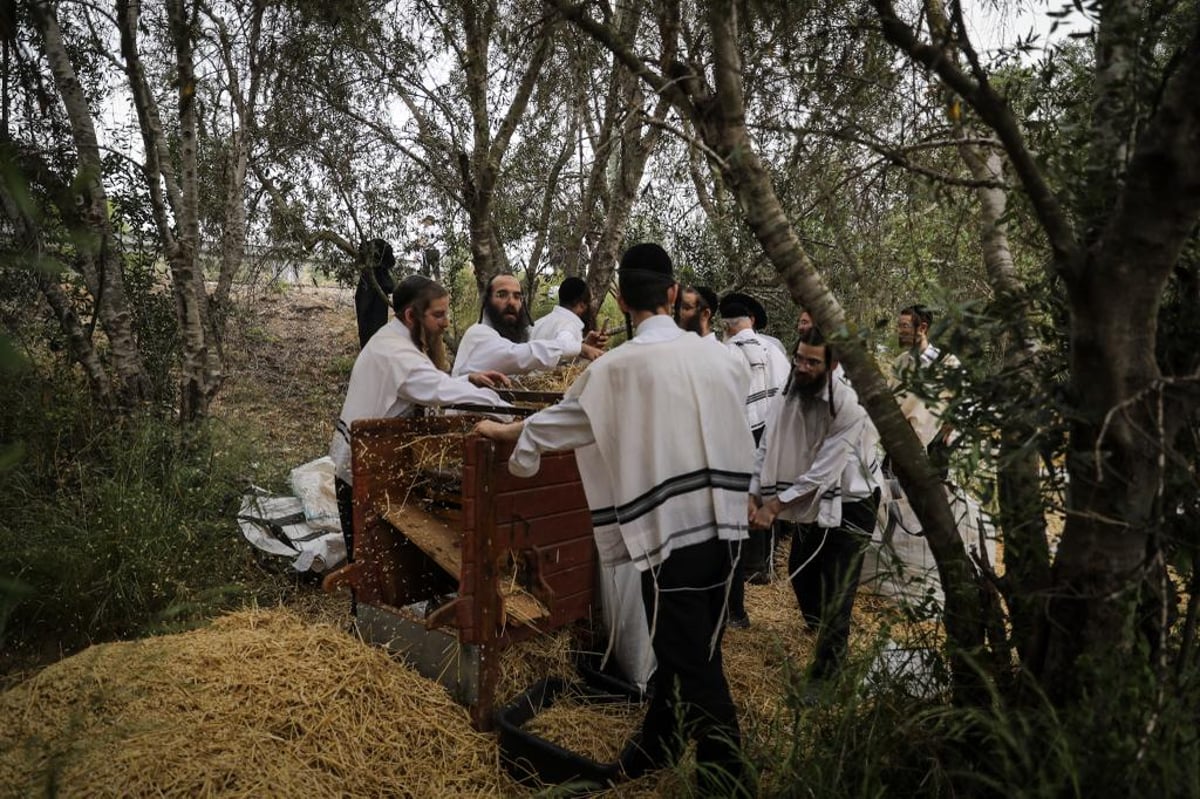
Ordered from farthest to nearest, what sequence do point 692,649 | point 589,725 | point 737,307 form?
1. point 737,307
2. point 589,725
3. point 692,649

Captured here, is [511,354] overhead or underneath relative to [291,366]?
overhead

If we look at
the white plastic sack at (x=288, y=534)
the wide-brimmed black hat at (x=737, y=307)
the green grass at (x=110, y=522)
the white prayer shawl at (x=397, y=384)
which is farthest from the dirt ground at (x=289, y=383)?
the wide-brimmed black hat at (x=737, y=307)

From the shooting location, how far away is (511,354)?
Answer: 5.71 metres

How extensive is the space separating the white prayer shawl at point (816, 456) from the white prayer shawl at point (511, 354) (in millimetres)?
1734

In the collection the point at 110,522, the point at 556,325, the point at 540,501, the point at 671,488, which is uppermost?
the point at 556,325

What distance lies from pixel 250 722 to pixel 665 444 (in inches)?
75.3

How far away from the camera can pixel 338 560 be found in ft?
18.4

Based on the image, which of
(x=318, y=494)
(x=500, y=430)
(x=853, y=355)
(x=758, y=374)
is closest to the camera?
(x=853, y=355)

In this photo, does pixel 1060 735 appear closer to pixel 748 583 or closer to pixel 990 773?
pixel 990 773

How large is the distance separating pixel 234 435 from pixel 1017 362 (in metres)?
6.10

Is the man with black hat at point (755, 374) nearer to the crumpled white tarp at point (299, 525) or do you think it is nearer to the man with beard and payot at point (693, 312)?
the man with beard and payot at point (693, 312)

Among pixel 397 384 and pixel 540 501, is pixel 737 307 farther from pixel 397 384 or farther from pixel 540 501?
pixel 540 501

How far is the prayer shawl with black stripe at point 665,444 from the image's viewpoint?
9.87ft

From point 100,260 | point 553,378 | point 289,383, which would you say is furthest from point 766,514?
point 289,383
